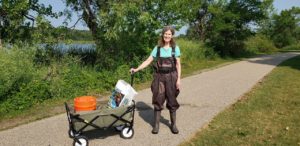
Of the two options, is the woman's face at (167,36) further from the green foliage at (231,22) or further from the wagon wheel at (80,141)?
the green foliage at (231,22)

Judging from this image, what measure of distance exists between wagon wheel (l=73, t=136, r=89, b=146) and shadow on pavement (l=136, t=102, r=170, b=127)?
66.3 inches

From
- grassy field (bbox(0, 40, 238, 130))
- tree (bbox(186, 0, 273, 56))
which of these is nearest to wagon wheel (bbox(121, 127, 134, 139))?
grassy field (bbox(0, 40, 238, 130))

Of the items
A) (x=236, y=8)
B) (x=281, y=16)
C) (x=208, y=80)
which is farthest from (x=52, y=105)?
(x=281, y=16)

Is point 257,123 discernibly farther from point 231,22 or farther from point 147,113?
point 231,22

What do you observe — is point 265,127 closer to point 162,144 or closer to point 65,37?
point 162,144

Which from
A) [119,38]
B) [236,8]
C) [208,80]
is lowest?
[208,80]

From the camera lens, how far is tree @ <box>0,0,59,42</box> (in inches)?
403

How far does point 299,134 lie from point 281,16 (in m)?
66.6

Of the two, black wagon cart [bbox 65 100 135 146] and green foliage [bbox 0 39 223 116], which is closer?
black wagon cart [bbox 65 100 135 146]

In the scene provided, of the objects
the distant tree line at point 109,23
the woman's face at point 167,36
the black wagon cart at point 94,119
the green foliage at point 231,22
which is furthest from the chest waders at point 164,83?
the green foliage at point 231,22

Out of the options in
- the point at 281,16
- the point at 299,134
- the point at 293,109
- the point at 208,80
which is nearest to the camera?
the point at 299,134

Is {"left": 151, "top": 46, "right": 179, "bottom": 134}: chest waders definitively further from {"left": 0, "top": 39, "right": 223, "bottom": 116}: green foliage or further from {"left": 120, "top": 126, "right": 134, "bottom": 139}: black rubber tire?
{"left": 0, "top": 39, "right": 223, "bottom": 116}: green foliage

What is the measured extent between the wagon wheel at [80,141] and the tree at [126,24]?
6403 mm

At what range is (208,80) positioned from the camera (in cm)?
1320
